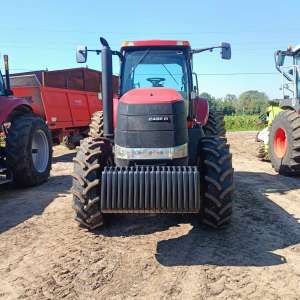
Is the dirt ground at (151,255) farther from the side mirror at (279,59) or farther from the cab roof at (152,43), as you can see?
the side mirror at (279,59)

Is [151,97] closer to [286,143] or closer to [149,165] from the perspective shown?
[149,165]

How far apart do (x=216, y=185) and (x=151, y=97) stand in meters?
1.22

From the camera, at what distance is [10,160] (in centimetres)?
746

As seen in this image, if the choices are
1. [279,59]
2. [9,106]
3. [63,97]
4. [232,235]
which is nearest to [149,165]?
[232,235]

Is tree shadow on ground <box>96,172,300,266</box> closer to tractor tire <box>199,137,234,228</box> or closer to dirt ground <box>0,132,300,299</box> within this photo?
dirt ground <box>0,132,300,299</box>

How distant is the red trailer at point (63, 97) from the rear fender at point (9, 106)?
2120mm

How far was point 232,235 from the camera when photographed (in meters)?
4.88

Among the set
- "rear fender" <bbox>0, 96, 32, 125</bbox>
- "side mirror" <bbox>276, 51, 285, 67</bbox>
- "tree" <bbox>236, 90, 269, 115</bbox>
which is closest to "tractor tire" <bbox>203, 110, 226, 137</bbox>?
"side mirror" <bbox>276, 51, 285, 67</bbox>

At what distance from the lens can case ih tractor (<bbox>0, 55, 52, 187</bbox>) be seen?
7.49m

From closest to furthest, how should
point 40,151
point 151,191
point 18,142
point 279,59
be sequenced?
point 151,191, point 18,142, point 40,151, point 279,59

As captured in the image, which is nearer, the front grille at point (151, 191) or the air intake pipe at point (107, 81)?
the front grille at point (151, 191)

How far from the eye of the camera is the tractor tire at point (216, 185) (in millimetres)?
4719

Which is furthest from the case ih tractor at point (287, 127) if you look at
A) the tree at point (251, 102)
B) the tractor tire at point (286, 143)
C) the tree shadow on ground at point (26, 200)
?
the tree at point (251, 102)

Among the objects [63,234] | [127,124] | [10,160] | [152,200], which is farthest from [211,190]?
[10,160]
